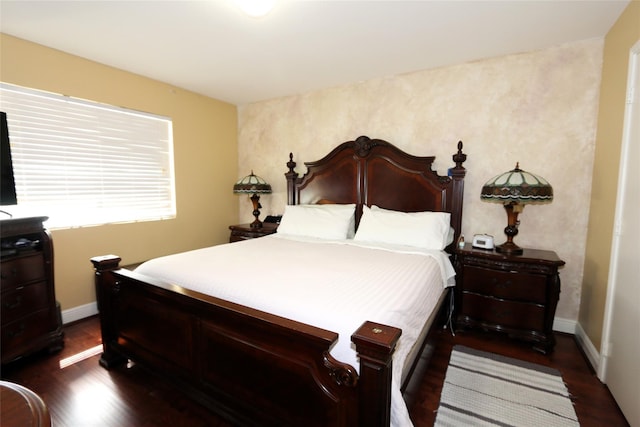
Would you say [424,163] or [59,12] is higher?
[59,12]

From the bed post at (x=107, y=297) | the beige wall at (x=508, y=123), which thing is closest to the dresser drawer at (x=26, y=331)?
the bed post at (x=107, y=297)

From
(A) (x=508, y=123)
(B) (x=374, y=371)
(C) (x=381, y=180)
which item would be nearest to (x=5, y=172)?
(B) (x=374, y=371)

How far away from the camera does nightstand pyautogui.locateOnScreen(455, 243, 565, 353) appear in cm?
221

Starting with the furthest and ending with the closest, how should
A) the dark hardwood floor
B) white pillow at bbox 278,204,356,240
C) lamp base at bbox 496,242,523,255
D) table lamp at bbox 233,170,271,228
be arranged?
table lamp at bbox 233,170,271,228, white pillow at bbox 278,204,356,240, lamp base at bbox 496,242,523,255, the dark hardwood floor

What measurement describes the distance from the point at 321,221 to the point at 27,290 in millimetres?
2312

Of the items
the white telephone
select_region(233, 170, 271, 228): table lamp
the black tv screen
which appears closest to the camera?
the black tv screen

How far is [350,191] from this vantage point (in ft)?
10.8

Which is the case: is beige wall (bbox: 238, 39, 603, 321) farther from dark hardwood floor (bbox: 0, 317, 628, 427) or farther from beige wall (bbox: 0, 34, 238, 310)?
beige wall (bbox: 0, 34, 238, 310)

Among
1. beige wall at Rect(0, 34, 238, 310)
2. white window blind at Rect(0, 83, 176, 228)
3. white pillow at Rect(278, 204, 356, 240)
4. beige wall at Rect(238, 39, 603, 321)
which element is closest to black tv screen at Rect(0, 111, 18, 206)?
white window blind at Rect(0, 83, 176, 228)

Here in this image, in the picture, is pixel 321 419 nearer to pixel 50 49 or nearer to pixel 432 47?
pixel 432 47

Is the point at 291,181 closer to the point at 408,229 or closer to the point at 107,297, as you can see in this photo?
the point at 408,229

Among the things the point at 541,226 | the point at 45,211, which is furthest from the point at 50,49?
the point at 541,226

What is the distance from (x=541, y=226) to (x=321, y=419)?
8.07 feet

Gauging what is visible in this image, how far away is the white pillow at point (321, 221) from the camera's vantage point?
118 inches
